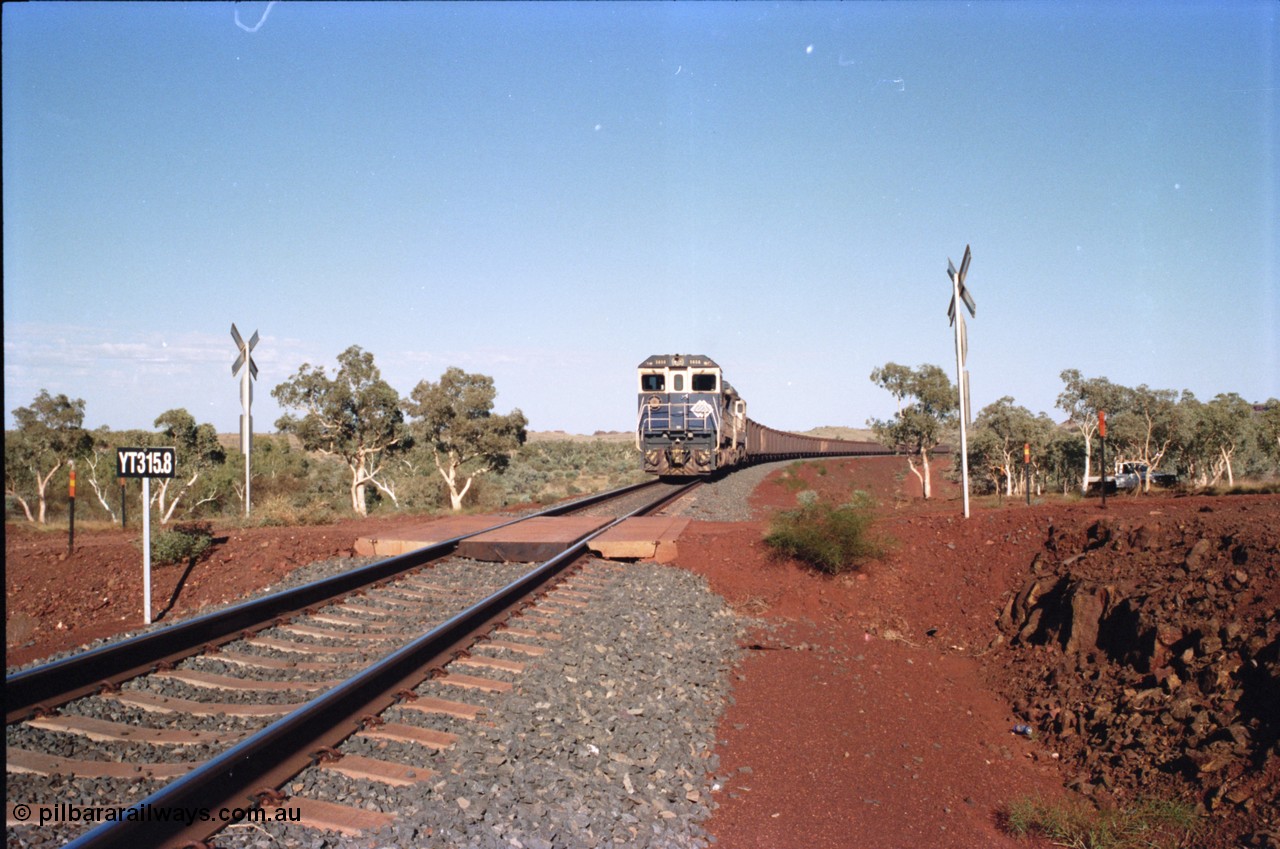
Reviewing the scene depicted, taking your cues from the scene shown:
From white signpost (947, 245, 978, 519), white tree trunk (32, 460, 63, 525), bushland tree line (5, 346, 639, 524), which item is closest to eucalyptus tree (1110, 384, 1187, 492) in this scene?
bushland tree line (5, 346, 639, 524)

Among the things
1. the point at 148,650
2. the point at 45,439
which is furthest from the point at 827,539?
the point at 45,439

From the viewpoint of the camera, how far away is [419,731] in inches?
204

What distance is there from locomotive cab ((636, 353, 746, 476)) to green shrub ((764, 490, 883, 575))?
15.7 meters

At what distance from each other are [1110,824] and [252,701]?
5.79m

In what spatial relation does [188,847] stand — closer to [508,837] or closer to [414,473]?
[508,837]

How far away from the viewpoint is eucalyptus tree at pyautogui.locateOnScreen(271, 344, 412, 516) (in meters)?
30.3

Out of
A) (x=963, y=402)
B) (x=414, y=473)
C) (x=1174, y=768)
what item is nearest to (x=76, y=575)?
(x=1174, y=768)

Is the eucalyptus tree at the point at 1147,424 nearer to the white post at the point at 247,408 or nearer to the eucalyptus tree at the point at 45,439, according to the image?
the white post at the point at 247,408

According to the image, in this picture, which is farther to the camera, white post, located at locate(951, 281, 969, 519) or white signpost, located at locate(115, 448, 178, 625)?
white post, located at locate(951, 281, 969, 519)

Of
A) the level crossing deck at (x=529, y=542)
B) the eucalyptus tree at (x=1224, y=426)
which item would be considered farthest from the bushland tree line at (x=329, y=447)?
the eucalyptus tree at (x=1224, y=426)

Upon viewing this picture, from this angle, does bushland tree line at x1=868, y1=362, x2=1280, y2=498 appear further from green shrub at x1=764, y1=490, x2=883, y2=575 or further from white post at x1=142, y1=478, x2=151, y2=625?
white post at x1=142, y1=478, x2=151, y2=625

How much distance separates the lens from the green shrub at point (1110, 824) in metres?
5.16

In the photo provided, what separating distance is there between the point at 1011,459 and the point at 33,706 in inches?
1800
